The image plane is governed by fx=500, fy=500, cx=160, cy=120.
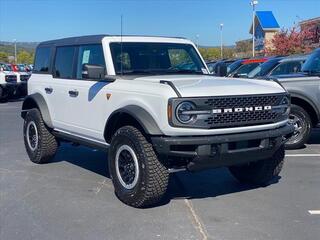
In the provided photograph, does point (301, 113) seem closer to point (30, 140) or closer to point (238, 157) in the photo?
Answer: point (238, 157)

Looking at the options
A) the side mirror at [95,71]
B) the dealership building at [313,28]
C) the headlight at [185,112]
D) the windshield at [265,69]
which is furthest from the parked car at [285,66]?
the dealership building at [313,28]

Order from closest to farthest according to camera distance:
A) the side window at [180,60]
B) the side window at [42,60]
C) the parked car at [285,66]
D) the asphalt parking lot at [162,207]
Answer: the asphalt parking lot at [162,207]
the side window at [180,60]
the side window at [42,60]
the parked car at [285,66]

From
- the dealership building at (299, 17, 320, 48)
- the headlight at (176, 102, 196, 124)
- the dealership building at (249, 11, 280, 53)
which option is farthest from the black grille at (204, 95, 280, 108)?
the dealership building at (249, 11, 280, 53)

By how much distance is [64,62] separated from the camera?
742cm

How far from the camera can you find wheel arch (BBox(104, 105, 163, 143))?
518 cm

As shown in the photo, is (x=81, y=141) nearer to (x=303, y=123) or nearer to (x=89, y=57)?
(x=89, y=57)

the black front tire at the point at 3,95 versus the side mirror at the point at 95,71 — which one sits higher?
the side mirror at the point at 95,71

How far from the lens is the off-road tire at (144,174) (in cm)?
528

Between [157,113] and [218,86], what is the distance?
0.75 metres

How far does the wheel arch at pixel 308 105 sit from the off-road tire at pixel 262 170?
100 inches

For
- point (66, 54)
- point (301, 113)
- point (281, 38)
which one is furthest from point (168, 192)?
point (281, 38)

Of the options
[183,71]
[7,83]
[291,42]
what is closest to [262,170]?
[183,71]

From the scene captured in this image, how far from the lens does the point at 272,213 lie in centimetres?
536

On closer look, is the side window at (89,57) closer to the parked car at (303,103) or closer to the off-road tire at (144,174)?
the off-road tire at (144,174)
